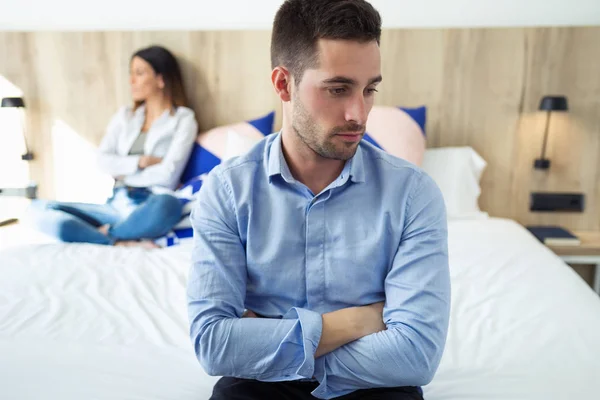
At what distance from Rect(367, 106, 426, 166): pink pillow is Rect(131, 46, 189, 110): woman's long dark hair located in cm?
104

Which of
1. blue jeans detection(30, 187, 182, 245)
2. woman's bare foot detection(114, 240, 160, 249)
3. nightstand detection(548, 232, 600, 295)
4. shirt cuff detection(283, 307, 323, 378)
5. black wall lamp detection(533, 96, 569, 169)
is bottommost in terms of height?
nightstand detection(548, 232, 600, 295)

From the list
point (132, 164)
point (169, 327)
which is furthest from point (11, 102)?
point (169, 327)

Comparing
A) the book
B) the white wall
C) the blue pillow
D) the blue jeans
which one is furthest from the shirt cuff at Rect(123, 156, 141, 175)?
the book

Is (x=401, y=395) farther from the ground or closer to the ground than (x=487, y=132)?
closer to the ground

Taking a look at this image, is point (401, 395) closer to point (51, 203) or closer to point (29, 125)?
point (51, 203)

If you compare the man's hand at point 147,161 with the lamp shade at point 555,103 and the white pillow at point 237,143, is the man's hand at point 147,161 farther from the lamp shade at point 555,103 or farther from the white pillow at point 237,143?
the lamp shade at point 555,103

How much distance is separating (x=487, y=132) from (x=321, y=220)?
72.7 inches

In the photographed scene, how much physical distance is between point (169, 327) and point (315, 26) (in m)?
0.88

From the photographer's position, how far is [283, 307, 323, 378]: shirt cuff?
889mm

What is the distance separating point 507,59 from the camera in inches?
97.6

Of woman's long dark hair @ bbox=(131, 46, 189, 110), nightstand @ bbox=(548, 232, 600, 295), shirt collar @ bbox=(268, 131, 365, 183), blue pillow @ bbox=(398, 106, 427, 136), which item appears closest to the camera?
shirt collar @ bbox=(268, 131, 365, 183)

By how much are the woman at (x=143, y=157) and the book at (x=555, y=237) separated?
1.72 m

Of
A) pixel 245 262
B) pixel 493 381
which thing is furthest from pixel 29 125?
pixel 493 381

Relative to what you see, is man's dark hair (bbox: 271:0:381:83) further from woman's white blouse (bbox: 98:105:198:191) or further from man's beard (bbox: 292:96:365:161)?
woman's white blouse (bbox: 98:105:198:191)
